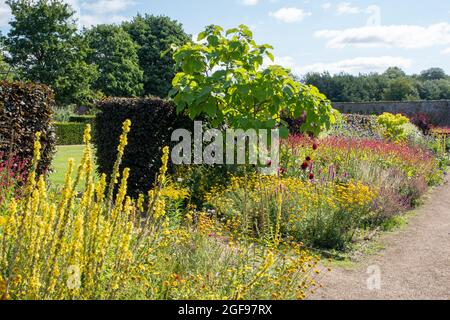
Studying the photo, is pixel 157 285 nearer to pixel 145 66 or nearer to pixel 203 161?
pixel 203 161

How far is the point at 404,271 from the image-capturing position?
4.95 metres

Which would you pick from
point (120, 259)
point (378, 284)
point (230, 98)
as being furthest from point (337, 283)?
point (230, 98)

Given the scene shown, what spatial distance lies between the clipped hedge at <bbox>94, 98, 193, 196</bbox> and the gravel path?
377 cm

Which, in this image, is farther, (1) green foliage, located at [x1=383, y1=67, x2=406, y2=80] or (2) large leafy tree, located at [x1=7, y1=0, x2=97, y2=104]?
(1) green foliage, located at [x1=383, y1=67, x2=406, y2=80]

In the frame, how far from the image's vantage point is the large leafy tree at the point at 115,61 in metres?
35.0

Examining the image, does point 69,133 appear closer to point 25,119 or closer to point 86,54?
point 86,54

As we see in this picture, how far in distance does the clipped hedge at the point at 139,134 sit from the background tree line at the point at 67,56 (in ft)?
75.3

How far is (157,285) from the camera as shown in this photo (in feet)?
11.0

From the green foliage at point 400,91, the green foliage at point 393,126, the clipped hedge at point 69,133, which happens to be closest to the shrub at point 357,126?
the green foliage at point 393,126

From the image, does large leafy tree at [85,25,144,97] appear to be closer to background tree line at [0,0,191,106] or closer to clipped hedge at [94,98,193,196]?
background tree line at [0,0,191,106]

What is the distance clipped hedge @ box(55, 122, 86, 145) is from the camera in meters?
21.0

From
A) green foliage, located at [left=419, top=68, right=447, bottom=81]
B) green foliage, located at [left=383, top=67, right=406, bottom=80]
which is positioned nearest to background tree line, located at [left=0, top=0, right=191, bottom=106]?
green foliage, located at [left=383, top=67, right=406, bottom=80]
